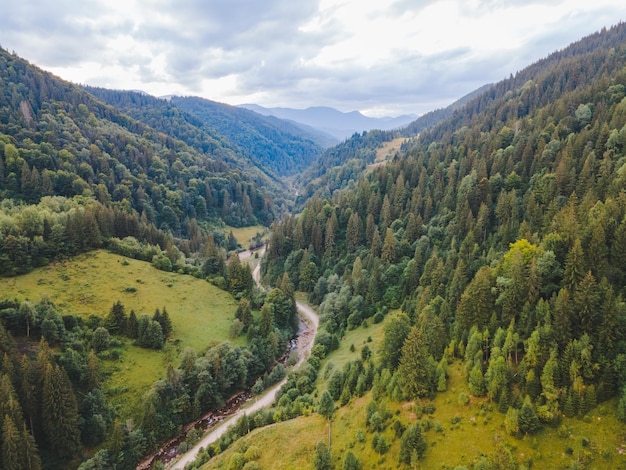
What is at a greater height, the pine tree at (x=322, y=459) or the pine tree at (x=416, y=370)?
the pine tree at (x=416, y=370)

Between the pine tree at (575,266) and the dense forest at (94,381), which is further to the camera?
the dense forest at (94,381)

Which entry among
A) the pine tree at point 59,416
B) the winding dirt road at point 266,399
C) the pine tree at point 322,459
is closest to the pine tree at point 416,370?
the pine tree at point 322,459

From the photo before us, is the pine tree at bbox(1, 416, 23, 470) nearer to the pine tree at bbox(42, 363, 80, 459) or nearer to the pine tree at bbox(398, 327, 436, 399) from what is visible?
the pine tree at bbox(42, 363, 80, 459)

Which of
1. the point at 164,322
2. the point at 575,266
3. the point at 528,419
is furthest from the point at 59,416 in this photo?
the point at 575,266

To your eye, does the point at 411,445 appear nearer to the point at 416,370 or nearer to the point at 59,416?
the point at 416,370

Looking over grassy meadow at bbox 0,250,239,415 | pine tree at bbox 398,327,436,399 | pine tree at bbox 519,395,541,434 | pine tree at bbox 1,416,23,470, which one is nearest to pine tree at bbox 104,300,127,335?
grassy meadow at bbox 0,250,239,415

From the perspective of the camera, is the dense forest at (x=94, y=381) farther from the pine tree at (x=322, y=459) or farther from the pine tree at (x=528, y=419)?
the pine tree at (x=528, y=419)
